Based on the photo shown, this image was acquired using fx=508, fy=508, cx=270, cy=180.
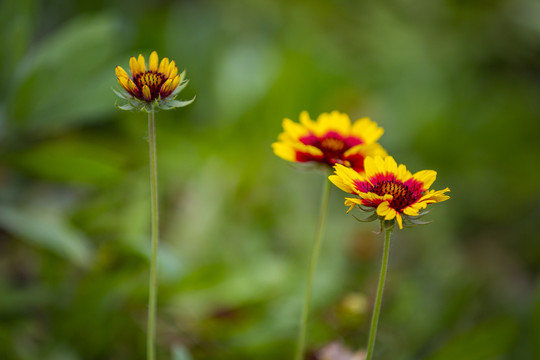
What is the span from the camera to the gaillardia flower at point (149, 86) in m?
0.31

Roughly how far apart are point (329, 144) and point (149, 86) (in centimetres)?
15

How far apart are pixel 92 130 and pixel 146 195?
0.30 meters

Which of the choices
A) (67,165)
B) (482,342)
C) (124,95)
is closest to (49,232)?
(67,165)

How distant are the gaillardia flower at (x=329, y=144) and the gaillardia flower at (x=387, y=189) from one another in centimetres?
3

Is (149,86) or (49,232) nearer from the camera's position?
(149,86)

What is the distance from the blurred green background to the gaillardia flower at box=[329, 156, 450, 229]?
68 millimetres

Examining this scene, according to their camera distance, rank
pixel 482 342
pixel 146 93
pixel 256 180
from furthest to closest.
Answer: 1. pixel 256 180
2. pixel 482 342
3. pixel 146 93

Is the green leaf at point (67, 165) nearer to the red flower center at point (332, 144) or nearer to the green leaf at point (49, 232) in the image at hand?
the green leaf at point (49, 232)

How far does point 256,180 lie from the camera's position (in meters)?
1.02

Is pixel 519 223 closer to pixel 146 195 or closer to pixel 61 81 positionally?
pixel 146 195

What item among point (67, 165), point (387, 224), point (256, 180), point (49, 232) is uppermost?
point (256, 180)

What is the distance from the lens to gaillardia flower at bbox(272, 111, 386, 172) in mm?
389

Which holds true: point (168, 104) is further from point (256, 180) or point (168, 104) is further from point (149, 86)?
point (256, 180)

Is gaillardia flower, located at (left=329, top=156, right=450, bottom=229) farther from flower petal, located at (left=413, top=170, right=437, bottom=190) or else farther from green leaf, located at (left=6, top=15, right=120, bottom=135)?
green leaf, located at (left=6, top=15, right=120, bottom=135)
